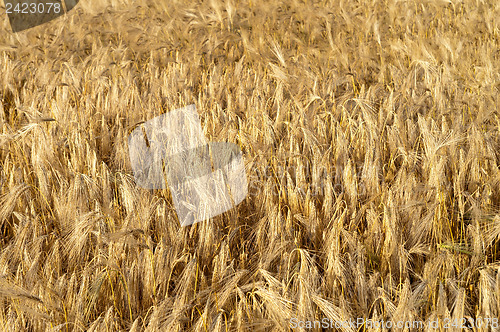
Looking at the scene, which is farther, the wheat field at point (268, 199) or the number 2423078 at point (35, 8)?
the number 2423078 at point (35, 8)

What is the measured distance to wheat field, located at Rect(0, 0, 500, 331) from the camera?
51.7 inches

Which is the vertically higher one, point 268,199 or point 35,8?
point 35,8

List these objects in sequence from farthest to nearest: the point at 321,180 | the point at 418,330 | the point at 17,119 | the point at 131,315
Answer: the point at 17,119 < the point at 321,180 < the point at 131,315 < the point at 418,330

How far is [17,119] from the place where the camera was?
8.91 feet

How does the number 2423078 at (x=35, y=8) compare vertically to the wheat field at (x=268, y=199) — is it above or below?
above

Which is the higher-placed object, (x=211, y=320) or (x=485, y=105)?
(x=485, y=105)

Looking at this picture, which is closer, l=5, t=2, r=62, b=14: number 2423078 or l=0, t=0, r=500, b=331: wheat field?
l=0, t=0, r=500, b=331: wheat field

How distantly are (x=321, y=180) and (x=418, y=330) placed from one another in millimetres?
761

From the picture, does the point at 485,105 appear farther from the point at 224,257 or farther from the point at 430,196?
the point at 224,257

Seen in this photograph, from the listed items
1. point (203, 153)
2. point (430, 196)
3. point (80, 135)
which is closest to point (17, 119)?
point (80, 135)

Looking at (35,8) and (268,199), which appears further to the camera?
(35,8)

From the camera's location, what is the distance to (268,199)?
174 centimetres

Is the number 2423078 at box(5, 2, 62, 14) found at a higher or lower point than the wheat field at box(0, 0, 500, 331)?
higher

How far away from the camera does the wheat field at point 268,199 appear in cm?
131
